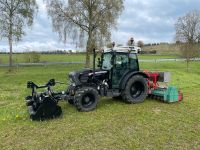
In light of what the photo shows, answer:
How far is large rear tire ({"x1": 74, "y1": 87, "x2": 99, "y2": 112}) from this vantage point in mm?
8602

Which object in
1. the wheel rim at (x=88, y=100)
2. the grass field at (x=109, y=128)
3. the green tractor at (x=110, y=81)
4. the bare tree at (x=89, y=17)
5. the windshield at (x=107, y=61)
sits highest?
the bare tree at (x=89, y=17)

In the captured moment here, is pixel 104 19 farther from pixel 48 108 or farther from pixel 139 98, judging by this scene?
pixel 48 108

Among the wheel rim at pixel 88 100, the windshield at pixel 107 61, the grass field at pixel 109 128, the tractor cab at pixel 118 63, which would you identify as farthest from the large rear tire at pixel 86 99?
the windshield at pixel 107 61

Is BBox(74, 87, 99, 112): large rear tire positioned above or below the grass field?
above

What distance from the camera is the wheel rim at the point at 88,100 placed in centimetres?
882

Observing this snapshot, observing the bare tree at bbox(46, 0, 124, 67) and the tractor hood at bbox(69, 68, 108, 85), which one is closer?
the tractor hood at bbox(69, 68, 108, 85)

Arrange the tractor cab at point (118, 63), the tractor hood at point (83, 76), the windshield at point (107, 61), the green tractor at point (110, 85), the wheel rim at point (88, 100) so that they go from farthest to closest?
the windshield at point (107, 61), the tractor cab at point (118, 63), the tractor hood at point (83, 76), the wheel rim at point (88, 100), the green tractor at point (110, 85)

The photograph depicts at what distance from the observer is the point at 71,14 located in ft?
72.8

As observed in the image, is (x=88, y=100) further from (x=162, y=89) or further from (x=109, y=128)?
(x=162, y=89)

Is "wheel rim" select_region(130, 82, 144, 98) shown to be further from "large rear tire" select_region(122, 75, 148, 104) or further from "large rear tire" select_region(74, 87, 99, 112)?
"large rear tire" select_region(74, 87, 99, 112)

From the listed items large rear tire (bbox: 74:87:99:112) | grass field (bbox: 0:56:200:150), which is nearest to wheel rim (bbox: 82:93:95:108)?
large rear tire (bbox: 74:87:99:112)

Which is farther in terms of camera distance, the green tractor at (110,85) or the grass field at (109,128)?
the green tractor at (110,85)

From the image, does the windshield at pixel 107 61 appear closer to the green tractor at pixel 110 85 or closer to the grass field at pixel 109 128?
the green tractor at pixel 110 85

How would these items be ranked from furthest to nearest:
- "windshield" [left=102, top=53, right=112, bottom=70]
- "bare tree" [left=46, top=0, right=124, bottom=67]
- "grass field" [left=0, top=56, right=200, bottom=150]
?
"bare tree" [left=46, top=0, right=124, bottom=67]
"windshield" [left=102, top=53, right=112, bottom=70]
"grass field" [left=0, top=56, right=200, bottom=150]
